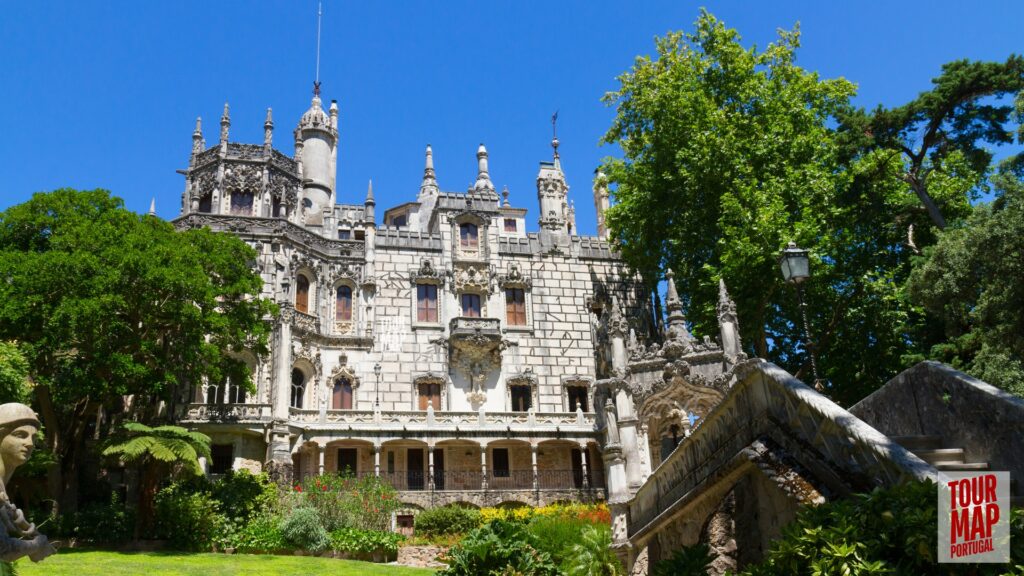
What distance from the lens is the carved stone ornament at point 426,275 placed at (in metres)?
37.2

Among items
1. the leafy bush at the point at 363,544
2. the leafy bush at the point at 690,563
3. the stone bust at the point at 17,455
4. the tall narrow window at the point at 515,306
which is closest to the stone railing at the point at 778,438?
the leafy bush at the point at 690,563

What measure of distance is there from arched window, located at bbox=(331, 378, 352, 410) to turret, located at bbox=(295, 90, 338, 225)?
15932 millimetres

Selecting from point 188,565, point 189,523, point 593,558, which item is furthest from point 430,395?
point 593,558

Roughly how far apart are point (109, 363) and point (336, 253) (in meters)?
13.9

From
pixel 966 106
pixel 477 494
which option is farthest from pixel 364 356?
pixel 966 106

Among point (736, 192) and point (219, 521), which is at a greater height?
point (736, 192)

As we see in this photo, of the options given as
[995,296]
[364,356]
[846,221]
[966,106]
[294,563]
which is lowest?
[294,563]

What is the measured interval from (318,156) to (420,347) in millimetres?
19550

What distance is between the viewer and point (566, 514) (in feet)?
82.6

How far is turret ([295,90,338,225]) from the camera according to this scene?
4897 centimetres

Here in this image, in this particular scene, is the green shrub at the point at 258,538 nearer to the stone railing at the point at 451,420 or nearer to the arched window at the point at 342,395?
the stone railing at the point at 451,420

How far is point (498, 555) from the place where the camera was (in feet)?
39.7

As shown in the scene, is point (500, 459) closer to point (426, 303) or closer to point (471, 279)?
point (426, 303)

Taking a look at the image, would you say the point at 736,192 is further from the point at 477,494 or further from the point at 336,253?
the point at 336,253
